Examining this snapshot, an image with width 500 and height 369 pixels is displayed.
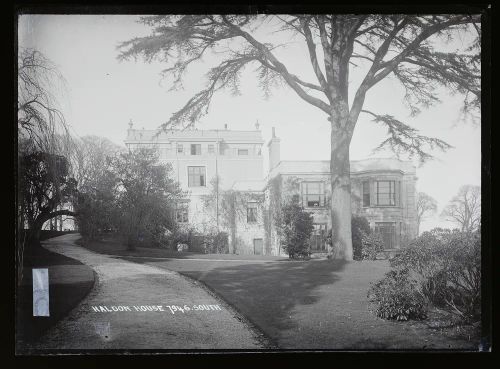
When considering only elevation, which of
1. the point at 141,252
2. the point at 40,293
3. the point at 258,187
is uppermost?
the point at 258,187

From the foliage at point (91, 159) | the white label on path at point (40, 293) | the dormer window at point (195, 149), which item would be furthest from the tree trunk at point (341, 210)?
the white label on path at point (40, 293)

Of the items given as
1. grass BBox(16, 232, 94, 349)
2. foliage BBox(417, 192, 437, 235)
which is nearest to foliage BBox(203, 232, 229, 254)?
grass BBox(16, 232, 94, 349)

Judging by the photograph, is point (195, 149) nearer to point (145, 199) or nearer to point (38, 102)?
point (145, 199)

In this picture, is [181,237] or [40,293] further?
[181,237]

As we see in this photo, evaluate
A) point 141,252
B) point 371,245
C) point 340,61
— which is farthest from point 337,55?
point 141,252

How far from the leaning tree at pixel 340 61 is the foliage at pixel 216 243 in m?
1.11

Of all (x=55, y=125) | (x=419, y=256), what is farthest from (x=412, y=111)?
(x=55, y=125)

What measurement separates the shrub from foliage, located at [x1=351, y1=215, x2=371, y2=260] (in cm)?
2

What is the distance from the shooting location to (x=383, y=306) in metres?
4.06

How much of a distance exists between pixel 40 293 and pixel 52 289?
110mm

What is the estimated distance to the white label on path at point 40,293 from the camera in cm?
404

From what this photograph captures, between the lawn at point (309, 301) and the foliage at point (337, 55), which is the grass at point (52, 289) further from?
the foliage at point (337, 55)

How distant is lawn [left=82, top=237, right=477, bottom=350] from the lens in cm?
403

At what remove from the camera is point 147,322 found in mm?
4062
